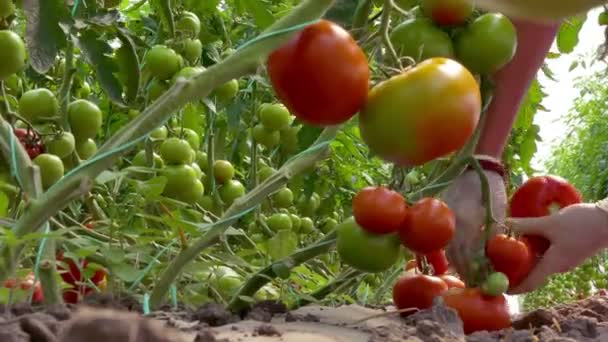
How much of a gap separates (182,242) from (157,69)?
63 cm

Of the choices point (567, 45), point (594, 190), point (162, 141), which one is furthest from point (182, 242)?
point (594, 190)

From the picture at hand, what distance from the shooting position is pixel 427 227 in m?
1.07

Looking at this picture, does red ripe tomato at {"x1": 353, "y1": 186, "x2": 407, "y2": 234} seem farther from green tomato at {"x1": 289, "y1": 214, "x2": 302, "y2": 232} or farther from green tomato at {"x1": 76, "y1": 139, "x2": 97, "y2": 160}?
green tomato at {"x1": 289, "y1": 214, "x2": 302, "y2": 232}

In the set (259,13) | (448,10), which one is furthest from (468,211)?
(259,13)

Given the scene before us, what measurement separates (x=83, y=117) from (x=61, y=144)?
0.10 m

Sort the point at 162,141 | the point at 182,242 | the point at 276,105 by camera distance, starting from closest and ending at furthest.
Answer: the point at 182,242, the point at 162,141, the point at 276,105

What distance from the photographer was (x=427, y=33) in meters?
1.06

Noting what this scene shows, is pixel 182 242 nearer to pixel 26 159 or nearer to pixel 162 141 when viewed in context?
pixel 26 159

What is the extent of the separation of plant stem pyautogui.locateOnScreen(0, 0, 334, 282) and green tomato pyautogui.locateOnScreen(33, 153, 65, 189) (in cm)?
42

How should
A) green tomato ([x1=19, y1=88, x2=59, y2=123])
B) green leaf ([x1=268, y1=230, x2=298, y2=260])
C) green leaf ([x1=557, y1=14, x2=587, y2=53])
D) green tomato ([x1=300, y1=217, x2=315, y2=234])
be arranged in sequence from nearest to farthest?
green leaf ([x1=268, y1=230, x2=298, y2=260]), green tomato ([x1=19, y1=88, x2=59, y2=123]), green leaf ([x1=557, y1=14, x2=587, y2=53]), green tomato ([x1=300, y1=217, x2=315, y2=234])

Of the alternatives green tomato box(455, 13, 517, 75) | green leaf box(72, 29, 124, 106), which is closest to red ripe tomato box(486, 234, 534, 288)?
green tomato box(455, 13, 517, 75)

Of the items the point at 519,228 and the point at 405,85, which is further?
the point at 519,228

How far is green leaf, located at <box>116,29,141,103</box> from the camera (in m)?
1.29

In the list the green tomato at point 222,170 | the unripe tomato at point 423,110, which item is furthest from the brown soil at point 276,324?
the green tomato at point 222,170
